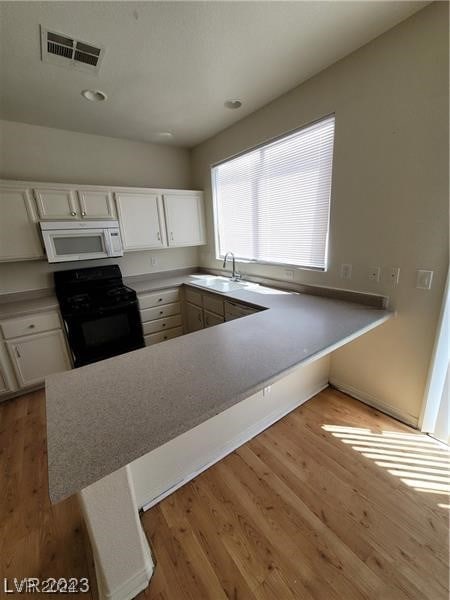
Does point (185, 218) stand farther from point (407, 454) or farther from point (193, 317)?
point (407, 454)

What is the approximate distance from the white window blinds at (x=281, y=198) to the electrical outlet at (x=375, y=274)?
0.40 metres

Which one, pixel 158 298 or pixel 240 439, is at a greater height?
pixel 158 298

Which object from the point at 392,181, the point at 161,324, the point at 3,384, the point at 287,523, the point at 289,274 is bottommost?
the point at 287,523

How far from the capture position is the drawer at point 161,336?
117 inches

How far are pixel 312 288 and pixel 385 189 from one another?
0.91m

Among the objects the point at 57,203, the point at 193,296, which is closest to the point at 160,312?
the point at 193,296

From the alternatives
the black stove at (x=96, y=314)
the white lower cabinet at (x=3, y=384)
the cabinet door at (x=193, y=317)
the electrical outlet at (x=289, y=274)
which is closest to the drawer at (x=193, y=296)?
the cabinet door at (x=193, y=317)

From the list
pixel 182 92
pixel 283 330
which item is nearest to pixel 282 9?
pixel 182 92

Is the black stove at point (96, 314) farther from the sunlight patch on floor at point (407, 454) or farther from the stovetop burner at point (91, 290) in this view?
the sunlight patch on floor at point (407, 454)

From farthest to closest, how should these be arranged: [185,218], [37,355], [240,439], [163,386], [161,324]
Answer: [185,218] → [161,324] → [37,355] → [240,439] → [163,386]

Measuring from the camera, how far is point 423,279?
1.59m

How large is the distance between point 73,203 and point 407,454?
3541 millimetres

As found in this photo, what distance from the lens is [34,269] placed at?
2664 millimetres

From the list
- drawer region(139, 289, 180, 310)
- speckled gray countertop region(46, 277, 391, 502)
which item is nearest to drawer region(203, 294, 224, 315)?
drawer region(139, 289, 180, 310)
